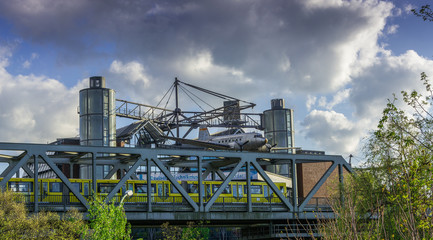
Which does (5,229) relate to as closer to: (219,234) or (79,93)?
(79,93)

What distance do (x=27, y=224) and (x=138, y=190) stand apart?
17557 mm

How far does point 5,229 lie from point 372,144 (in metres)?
23.0

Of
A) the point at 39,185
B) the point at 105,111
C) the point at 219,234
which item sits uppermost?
the point at 105,111

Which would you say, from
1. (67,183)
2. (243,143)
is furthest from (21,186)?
(243,143)

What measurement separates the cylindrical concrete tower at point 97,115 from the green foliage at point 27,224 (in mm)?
44479

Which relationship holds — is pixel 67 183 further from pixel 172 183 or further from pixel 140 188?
pixel 140 188

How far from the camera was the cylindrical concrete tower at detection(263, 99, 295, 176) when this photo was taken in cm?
10819

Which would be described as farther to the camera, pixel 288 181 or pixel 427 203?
pixel 288 181

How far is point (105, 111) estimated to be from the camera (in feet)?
280

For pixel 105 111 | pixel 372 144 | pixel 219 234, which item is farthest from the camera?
pixel 219 234

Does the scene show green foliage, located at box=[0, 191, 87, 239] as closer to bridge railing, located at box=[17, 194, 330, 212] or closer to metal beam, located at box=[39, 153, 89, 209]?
metal beam, located at box=[39, 153, 89, 209]

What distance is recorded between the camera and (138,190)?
52.7m

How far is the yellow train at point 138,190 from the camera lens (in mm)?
48219

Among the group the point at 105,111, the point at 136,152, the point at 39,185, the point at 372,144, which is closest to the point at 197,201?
the point at 136,152
